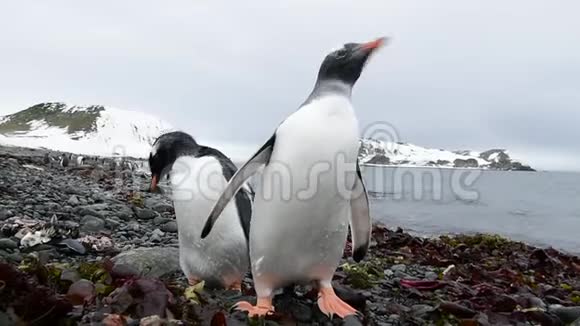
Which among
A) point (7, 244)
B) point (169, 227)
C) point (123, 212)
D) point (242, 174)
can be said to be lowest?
point (169, 227)

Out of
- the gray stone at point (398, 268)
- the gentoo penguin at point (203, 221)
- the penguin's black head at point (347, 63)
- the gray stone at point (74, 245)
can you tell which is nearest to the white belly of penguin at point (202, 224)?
the gentoo penguin at point (203, 221)

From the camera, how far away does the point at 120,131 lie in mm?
129000

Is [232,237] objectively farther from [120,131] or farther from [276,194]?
[120,131]

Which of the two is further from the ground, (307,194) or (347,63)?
(347,63)

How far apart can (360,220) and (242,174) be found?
3.21 ft

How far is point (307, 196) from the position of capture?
11.7ft

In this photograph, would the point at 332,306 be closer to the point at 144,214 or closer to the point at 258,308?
the point at 258,308

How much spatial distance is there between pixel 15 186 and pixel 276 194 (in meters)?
7.39

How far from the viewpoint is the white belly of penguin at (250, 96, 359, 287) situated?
355 centimetres

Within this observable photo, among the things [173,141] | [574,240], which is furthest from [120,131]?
[173,141]

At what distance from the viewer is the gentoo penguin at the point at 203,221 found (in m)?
4.32

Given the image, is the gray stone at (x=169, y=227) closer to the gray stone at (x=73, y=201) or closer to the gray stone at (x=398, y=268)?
the gray stone at (x=73, y=201)

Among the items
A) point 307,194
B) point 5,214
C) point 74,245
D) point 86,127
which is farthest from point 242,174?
point 86,127

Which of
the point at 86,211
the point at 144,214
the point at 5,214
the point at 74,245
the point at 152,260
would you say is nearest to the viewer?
the point at 152,260
